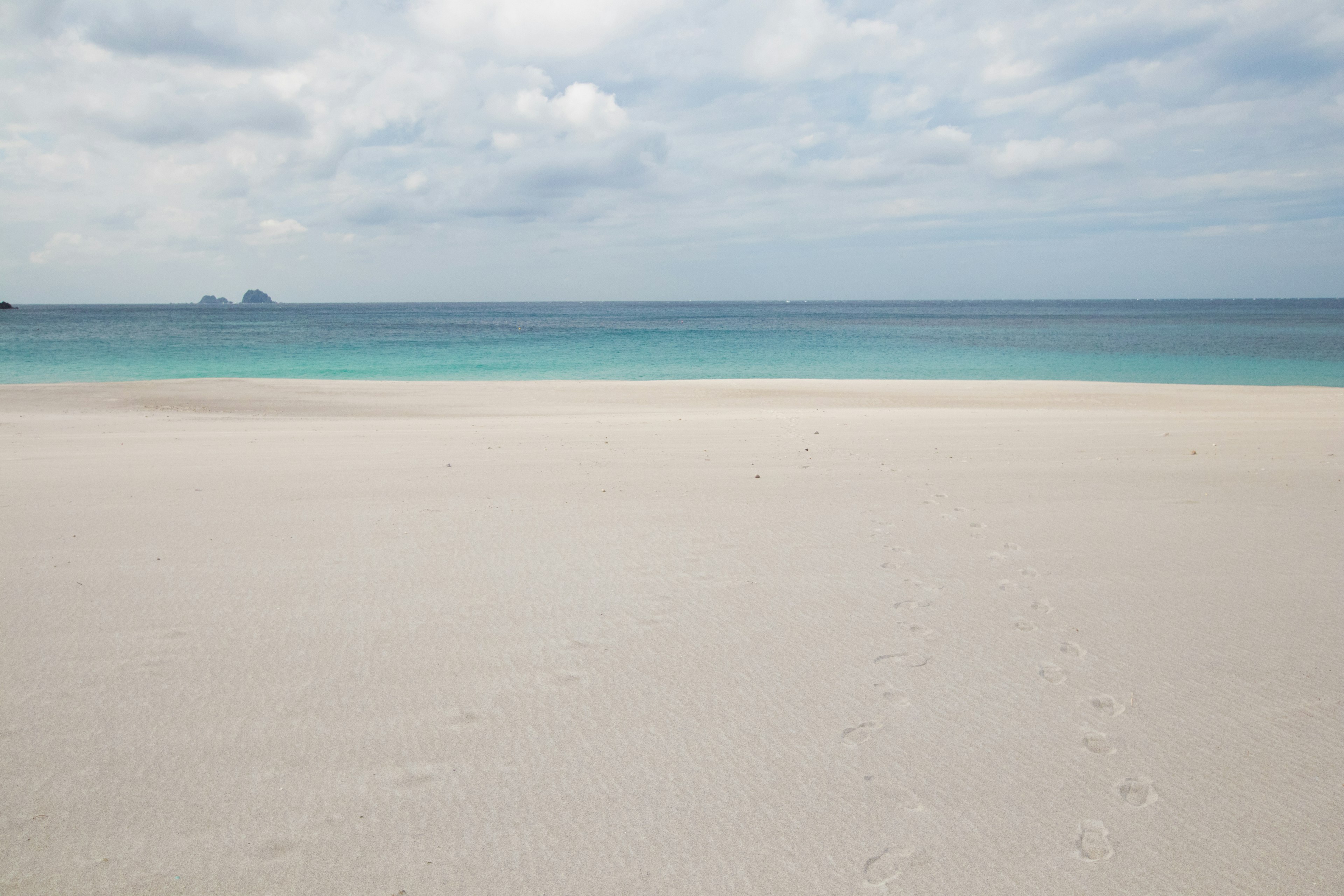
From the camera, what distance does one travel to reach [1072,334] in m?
54.8

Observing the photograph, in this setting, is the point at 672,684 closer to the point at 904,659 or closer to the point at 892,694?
the point at 892,694

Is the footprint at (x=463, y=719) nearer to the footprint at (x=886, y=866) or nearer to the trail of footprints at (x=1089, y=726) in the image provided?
the footprint at (x=886, y=866)

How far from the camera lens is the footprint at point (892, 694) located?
11.0ft

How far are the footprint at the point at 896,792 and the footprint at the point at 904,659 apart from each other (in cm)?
93

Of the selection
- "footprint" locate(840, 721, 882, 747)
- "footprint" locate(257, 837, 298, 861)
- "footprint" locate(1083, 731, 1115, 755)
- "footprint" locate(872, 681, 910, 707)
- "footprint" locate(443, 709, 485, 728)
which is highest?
"footprint" locate(443, 709, 485, 728)

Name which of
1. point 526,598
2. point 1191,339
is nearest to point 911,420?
point 526,598

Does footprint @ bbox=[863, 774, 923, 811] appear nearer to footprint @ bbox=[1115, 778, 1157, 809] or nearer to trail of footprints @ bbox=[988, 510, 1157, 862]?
trail of footprints @ bbox=[988, 510, 1157, 862]

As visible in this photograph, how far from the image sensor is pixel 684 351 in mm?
41188

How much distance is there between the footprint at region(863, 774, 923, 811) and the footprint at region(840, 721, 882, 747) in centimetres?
21

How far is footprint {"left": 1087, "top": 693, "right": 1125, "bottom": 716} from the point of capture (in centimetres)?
328

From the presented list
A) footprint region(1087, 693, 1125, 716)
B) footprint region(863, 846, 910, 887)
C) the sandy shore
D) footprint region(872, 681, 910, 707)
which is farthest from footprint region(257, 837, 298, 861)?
footprint region(1087, 693, 1125, 716)

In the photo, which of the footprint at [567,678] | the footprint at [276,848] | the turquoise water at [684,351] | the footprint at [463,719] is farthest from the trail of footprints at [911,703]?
the turquoise water at [684,351]

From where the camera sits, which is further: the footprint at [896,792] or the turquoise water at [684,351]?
the turquoise water at [684,351]

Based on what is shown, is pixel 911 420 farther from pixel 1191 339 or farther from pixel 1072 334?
pixel 1072 334
